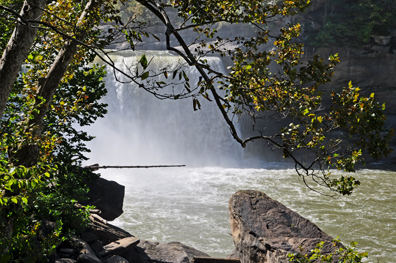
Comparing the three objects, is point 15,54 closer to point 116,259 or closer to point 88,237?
point 88,237

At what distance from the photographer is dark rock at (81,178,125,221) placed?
26.2 feet

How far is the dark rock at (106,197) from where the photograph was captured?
314 inches

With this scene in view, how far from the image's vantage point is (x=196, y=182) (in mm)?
15734

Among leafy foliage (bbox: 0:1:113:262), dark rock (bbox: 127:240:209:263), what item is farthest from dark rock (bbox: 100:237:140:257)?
leafy foliage (bbox: 0:1:113:262)

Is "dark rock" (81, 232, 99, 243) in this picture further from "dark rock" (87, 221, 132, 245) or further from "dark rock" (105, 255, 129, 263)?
"dark rock" (105, 255, 129, 263)

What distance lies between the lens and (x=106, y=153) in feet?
62.8

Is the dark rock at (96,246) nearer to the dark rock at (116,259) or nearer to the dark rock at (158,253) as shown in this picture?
the dark rock at (116,259)

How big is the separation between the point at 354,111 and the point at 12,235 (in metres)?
3.82

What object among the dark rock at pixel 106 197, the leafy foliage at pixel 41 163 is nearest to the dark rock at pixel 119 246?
the leafy foliage at pixel 41 163

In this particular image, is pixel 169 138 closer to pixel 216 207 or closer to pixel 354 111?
pixel 216 207

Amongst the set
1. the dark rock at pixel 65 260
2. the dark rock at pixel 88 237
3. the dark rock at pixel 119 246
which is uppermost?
the dark rock at pixel 88 237

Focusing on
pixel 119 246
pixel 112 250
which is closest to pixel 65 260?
pixel 112 250

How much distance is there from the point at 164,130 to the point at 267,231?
51.6 feet

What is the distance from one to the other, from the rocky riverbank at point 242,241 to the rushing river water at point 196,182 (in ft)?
8.25
